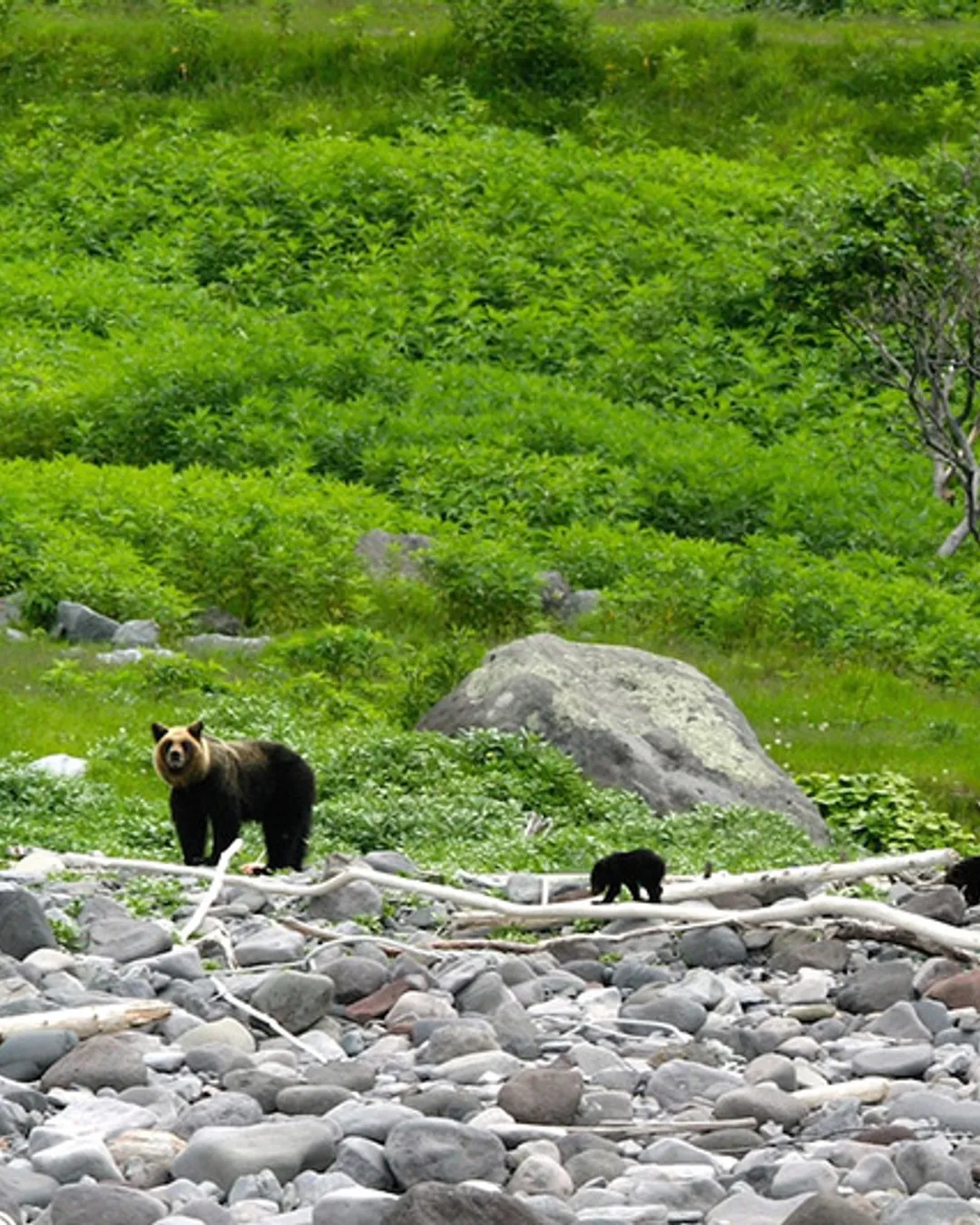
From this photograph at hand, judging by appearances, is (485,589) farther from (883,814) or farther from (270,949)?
(270,949)

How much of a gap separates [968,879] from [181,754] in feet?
12.2

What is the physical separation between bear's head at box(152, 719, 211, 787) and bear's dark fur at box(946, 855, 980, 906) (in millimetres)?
3602

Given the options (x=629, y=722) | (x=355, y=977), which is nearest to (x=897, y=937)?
(x=355, y=977)

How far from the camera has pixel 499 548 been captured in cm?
2392

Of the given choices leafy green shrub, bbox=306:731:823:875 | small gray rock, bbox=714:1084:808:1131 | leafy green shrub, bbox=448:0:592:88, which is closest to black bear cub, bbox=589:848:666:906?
leafy green shrub, bbox=306:731:823:875

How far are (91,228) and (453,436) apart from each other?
404 inches

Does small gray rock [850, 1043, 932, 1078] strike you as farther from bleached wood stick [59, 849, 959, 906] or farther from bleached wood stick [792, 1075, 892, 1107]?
bleached wood stick [59, 849, 959, 906]

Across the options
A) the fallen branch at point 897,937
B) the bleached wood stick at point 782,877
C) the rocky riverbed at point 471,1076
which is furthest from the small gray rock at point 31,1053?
the fallen branch at point 897,937

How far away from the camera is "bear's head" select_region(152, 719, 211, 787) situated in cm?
1110

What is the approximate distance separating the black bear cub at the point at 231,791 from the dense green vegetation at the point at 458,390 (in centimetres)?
93

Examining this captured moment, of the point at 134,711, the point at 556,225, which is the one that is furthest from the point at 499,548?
the point at 556,225

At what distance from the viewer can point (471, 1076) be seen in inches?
301

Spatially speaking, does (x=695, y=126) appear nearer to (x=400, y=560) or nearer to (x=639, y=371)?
(x=639, y=371)

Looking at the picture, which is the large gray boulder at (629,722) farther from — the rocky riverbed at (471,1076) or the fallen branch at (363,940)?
the fallen branch at (363,940)
